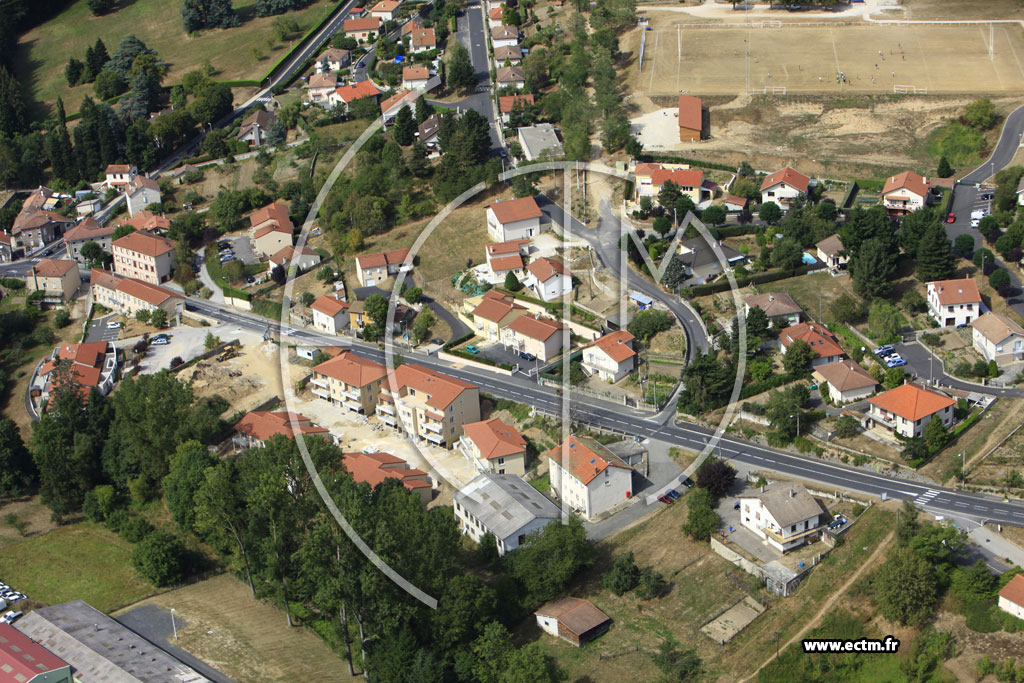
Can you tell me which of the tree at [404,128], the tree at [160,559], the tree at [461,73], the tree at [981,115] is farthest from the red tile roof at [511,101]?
the tree at [160,559]

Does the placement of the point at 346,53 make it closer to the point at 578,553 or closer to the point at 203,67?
the point at 203,67

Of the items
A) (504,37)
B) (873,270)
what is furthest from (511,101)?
(873,270)

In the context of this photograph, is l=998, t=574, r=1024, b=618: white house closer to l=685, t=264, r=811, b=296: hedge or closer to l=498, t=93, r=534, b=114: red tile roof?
l=685, t=264, r=811, b=296: hedge

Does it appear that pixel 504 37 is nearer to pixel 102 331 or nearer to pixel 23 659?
pixel 102 331

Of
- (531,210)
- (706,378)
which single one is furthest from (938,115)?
(706,378)

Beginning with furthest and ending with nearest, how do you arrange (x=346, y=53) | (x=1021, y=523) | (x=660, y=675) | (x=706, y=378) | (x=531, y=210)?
(x=346, y=53), (x=531, y=210), (x=706, y=378), (x=1021, y=523), (x=660, y=675)

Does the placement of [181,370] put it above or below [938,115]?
below
